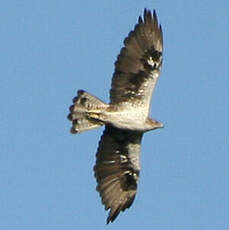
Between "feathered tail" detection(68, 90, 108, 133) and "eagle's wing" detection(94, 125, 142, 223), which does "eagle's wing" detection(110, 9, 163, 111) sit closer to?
"feathered tail" detection(68, 90, 108, 133)

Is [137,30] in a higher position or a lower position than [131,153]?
higher

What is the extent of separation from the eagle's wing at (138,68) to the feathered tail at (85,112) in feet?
0.99

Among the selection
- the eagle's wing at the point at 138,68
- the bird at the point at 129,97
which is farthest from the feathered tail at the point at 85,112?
the eagle's wing at the point at 138,68

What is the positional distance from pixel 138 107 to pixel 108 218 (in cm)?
211

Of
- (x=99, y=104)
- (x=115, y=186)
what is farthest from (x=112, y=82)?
(x=115, y=186)

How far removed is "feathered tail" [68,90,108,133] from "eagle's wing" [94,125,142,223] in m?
0.37

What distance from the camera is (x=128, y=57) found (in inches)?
915

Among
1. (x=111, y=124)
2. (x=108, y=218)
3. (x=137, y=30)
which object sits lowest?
(x=108, y=218)

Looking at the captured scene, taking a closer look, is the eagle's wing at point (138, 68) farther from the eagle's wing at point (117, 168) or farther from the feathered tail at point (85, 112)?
the eagle's wing at point (117, 168)

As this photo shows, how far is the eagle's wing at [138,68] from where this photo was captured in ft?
76.2

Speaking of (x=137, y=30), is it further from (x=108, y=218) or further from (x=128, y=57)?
(x=108, y=218)

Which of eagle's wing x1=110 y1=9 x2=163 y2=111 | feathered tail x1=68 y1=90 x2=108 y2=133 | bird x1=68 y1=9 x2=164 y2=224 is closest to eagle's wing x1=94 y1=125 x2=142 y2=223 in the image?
bird x1=68 y1=9 x2=164 y2=224

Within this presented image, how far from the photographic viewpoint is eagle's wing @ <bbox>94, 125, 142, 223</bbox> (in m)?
23.8

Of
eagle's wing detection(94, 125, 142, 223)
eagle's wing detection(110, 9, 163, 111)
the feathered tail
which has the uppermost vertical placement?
eagle's wing detection(110, 9, 163, 111)
